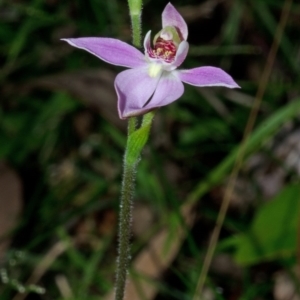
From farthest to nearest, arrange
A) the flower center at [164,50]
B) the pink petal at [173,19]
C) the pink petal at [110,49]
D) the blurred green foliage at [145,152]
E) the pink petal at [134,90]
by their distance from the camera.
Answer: the blurred green foliage at [145,152], the pink petal at [173,19], the flower center at [164,50], the pink petal at [110,49], the pink petal at [134,90]

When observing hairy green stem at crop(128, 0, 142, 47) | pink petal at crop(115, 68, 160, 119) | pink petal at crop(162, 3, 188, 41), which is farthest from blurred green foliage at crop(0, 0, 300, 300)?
hairy green stem at crop(128, 0, 142, 47)

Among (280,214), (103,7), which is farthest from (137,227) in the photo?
(103,7)

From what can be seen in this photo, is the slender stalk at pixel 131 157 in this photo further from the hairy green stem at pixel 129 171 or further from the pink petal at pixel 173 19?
the pink petal at pixel 173 19

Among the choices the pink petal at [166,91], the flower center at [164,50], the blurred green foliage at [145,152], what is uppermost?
the flower center at [164,50]

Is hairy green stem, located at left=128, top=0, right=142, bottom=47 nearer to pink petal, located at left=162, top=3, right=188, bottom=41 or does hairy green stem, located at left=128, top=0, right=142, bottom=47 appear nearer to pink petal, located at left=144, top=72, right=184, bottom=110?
pink petal, located at left=144, top=72, right=184, bottom=110

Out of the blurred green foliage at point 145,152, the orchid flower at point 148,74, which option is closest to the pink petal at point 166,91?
the orchid flower at point 148,74

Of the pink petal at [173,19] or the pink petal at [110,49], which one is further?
the pink petal at [173,19]

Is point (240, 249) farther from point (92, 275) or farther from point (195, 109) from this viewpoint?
point (195, 109)

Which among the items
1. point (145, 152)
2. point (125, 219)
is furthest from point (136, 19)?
point (145, 152)

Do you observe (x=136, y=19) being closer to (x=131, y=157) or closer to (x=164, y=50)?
(x=164, y=50)
